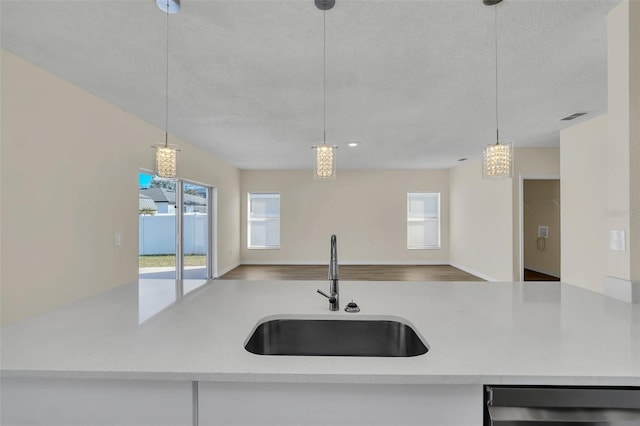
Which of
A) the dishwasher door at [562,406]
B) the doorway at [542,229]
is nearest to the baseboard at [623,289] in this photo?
the dishwasher door at [562,406]

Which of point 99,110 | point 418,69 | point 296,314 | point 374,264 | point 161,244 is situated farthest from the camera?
point 374,264

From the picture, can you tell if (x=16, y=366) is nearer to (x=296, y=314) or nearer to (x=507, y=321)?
(x=296, y=314)

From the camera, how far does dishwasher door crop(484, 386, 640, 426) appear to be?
35.0 inches

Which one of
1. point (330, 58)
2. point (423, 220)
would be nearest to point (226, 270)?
point (423, 220)

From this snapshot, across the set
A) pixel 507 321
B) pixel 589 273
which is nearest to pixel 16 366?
pixel 507 321

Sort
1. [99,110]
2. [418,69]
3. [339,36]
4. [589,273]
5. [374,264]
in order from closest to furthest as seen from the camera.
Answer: [339,36] < [418,69] < [99,110] < [589,273] < [374,264]

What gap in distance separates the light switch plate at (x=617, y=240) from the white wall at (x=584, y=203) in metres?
2.24

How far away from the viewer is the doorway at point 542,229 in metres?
6.79

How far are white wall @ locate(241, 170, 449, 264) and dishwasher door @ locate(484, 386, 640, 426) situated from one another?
7102 mm

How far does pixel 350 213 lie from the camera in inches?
316

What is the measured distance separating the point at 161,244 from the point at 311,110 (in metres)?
3.01

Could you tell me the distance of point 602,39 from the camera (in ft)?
6.82

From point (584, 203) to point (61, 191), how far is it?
17.8 feet

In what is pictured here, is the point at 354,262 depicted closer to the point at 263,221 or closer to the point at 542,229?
the point at 263,221
